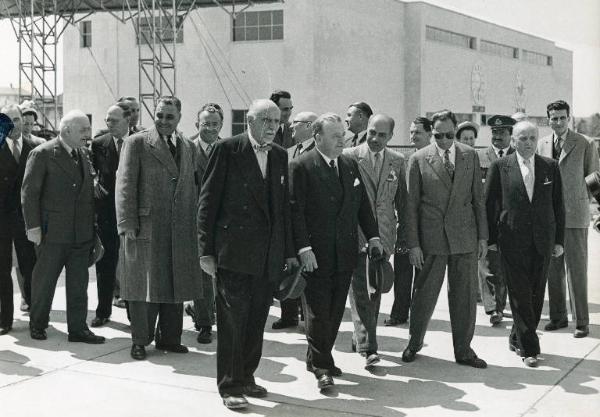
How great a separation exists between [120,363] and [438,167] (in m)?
2.98

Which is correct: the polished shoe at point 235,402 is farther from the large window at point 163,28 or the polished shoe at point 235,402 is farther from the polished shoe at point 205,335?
the large window at point 163,28

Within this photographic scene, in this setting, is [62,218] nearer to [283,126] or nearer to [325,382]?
[283,126]

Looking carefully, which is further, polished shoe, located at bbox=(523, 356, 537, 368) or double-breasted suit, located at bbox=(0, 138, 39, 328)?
double-breasted suit, located at bbox=(0, 138, 39, 328)

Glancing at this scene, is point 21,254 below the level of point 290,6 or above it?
below

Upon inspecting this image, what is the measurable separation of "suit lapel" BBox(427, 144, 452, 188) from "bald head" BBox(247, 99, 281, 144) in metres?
1.53

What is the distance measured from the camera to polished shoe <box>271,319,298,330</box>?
806 centimetres

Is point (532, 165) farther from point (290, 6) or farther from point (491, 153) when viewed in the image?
point (290, 6)

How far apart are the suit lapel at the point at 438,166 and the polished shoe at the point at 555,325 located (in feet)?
7.44

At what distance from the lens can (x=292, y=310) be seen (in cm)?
814

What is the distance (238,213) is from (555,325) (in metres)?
3.89

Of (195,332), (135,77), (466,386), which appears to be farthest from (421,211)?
(135,77)

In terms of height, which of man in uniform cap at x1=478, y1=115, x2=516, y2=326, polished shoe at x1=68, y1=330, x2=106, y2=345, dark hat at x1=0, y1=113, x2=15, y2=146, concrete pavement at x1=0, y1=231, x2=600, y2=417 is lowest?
concrete pavement at x1=0, y1=231, x2=600, y2=417

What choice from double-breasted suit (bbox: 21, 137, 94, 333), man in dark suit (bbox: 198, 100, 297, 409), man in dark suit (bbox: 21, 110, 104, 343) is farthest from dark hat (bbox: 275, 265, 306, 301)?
double-breasted suit (bbox: 21, 137, 94, 333)

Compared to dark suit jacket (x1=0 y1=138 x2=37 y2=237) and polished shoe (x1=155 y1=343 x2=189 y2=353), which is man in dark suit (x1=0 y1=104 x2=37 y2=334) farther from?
polished shoe (x1=155 y1=343 x2=189 y2=353)
